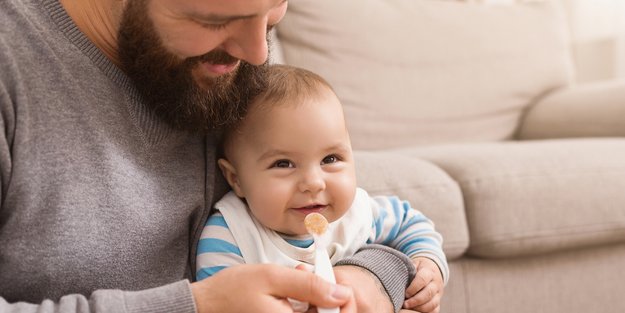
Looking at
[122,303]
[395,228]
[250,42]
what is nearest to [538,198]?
[395,228]

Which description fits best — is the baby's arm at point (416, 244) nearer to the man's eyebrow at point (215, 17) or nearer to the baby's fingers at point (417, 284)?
the baby's fingers at point (417, 284)

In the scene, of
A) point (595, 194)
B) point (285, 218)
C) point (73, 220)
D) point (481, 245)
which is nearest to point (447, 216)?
point (481, 245)

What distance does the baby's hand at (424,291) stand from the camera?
0.95 metres

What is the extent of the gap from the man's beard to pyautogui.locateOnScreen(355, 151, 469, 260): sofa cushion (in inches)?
15.6

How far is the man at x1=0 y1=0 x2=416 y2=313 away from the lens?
716mm

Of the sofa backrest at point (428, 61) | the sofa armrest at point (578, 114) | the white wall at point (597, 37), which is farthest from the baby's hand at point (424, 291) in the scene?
the white wall at point (597, 37)

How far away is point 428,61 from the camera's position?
2059 mm

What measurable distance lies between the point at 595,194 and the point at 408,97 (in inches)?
28.2

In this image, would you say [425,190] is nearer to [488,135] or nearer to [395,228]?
[395,228]

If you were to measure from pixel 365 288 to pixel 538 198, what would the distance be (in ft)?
2.22

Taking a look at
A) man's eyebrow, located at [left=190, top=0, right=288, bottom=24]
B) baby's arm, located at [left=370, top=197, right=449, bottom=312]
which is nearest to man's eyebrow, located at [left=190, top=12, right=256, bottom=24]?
man's eyebrow, located at [left=190, top=0, right=288, bottom=24]

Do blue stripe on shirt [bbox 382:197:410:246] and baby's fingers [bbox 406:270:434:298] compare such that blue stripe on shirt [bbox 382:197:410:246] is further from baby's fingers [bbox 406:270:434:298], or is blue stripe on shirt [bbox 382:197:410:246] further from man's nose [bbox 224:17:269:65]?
man's nose [bbox 224:17:269:65]

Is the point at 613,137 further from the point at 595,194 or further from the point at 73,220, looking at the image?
the point at 73,220

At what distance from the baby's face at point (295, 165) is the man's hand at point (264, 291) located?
22cm
